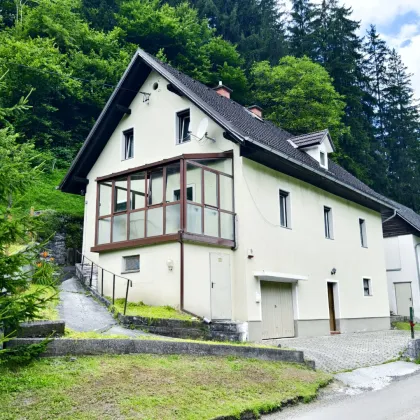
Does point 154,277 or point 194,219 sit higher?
point 194,219

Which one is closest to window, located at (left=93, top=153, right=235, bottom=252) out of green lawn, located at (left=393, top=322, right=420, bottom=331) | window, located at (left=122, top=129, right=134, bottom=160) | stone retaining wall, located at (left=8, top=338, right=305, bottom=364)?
window, located at (left=122, top=129, right=134, bottom=160)

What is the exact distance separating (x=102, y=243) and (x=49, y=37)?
821 inches

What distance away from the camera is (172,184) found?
14828 mm

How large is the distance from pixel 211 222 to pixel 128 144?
6329 mm

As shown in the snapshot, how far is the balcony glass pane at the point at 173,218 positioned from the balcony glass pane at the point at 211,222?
837 mm

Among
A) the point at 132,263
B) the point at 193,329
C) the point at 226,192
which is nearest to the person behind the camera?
the point at 193,329

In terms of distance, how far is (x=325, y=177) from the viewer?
700 inches

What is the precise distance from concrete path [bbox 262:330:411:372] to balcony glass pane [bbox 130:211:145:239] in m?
5.15

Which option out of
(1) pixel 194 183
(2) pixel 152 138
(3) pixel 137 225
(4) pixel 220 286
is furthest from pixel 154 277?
(2) pixel 152 138

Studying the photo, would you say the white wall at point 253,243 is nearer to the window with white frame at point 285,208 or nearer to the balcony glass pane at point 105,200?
the window with white frame at point 285,208

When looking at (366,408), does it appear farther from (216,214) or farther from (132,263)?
(132,263)

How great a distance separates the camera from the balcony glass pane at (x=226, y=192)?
15047mm

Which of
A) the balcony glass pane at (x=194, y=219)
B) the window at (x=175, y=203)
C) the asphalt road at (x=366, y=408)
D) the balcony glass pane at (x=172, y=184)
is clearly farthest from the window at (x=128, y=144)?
the asphalt road at (x=366, y=408)

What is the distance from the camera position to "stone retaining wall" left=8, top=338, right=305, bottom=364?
24.2ft
